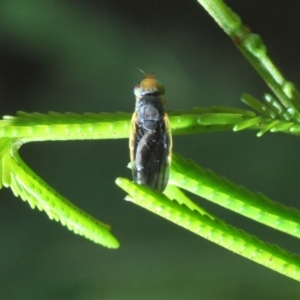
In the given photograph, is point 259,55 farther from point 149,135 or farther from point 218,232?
point 149,135

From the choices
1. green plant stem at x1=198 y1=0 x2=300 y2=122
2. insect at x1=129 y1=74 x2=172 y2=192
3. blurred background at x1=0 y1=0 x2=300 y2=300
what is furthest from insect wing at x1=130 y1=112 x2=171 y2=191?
blurred background at x1=0 y1=0 x2=300 y2=300

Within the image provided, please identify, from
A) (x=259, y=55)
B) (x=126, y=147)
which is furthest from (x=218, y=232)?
(x=126, y=147)

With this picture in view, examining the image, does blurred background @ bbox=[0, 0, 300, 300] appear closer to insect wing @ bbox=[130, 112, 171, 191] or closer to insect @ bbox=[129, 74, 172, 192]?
insect @ bbox=[129, 74, 172, 192]

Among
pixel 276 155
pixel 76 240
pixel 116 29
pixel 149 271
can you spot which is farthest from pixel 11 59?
pixel 276 155

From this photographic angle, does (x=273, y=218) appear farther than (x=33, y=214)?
No

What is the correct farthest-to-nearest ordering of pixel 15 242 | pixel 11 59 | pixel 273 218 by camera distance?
pixel 15 242
pixel 11 59
pixel 273 218

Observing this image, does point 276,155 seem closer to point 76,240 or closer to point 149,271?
point 149,271
